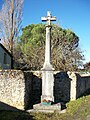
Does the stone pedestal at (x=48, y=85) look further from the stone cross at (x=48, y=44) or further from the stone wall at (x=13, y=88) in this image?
the stone wall at (x=13, y=88)

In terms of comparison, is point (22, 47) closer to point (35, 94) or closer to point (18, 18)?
point (18, 18)

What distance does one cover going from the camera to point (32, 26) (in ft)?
132

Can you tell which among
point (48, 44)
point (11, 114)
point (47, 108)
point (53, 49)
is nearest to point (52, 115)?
point (47, 108)

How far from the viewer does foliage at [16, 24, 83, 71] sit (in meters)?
27.6

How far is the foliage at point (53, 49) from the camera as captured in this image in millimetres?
27625

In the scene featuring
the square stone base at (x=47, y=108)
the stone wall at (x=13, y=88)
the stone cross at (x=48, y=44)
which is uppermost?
the stone cross at (x=48, y=44)

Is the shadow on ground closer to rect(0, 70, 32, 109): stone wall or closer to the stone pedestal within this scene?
rect(0, 70, 32, 109): stone wall

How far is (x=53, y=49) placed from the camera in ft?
90.6

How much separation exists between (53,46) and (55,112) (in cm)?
1593

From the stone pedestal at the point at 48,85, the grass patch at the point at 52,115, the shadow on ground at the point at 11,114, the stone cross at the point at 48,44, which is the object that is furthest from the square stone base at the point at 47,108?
the stone cross at the point at 48,44

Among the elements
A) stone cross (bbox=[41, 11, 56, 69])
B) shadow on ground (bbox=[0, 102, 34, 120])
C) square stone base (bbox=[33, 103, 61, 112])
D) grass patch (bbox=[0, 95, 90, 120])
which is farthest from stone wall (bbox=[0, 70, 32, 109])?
stone cross (bbox=[41, 11, 56, 69])

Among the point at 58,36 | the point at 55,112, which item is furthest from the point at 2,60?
the point at 55,112

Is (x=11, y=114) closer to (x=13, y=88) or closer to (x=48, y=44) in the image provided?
(x=13, y=88)

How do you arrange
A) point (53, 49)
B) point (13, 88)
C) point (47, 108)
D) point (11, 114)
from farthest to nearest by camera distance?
1. point (53, 49)
2. point (47, 108)
3. point (13, 88)
4. point (11, 114)
